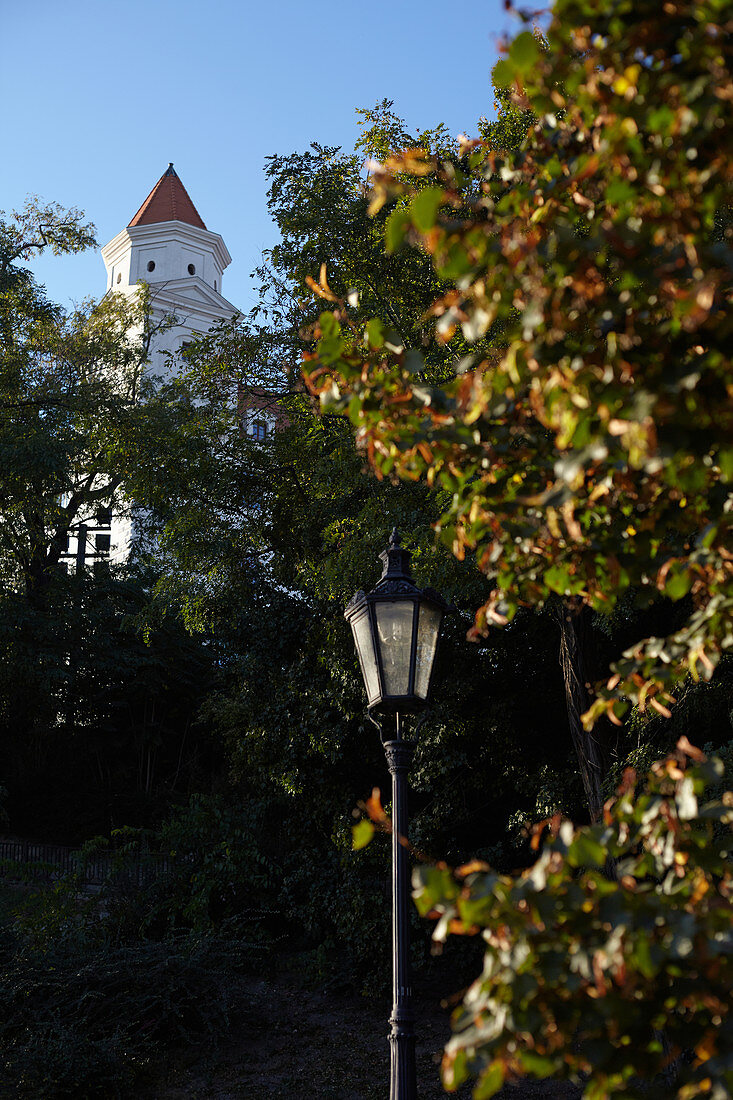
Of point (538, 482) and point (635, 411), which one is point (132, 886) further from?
point (635, 411)

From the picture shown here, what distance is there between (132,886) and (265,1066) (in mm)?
3559

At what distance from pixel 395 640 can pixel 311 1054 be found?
23.3 ft

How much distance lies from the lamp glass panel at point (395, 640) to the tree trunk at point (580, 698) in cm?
404

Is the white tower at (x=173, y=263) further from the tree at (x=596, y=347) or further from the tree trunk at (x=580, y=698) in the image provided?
the tree at (x=596, y=347)

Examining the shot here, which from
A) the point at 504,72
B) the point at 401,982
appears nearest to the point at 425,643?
the point at 401,982

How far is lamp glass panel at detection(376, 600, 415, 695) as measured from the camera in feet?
17.3

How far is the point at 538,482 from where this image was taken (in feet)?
8.75

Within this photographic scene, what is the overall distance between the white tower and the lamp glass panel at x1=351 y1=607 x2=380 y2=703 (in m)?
34.4

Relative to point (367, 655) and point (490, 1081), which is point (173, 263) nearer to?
point (367, 655)

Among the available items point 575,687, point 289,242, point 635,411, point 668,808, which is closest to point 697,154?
point 635,411

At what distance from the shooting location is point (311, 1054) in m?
10.6

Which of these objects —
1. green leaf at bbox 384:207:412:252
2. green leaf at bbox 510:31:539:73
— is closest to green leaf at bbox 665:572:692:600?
green leaf at bbox 384:207:412:252

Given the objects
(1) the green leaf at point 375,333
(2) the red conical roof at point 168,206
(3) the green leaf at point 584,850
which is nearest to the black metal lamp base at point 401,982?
(3) the green leaf at point 584,850

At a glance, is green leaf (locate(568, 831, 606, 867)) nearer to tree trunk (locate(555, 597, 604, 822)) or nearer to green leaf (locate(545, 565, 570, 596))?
green leaf (locate(545, 565, 570, 596))
